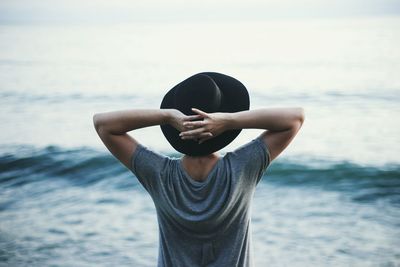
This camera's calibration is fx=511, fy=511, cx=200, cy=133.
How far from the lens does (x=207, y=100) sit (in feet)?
4.91

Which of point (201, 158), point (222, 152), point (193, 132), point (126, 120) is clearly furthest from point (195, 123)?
point (222, 152)

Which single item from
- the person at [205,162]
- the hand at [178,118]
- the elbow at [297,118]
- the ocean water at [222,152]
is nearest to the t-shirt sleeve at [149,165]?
the person at [205,162]

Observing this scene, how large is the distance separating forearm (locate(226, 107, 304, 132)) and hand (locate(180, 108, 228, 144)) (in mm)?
28

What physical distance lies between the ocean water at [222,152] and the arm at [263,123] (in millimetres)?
3440

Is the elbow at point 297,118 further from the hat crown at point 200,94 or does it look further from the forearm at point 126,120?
the forearm at point 126,120

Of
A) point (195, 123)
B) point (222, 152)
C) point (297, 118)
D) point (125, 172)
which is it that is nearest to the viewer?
point (195, 123)

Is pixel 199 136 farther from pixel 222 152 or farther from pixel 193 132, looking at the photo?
pixel 222 152

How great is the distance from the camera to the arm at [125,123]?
153 cm

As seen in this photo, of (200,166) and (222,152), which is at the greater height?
(200,166)

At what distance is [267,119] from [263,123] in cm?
2

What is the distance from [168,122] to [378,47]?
20.6 m

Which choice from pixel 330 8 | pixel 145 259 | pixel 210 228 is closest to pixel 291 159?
pixel 145 259

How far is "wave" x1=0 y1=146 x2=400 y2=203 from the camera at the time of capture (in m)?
7.29

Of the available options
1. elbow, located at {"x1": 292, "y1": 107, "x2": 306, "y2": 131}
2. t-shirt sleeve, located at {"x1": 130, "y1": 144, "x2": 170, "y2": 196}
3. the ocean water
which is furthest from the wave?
t-shirt sleeve, located at {"x1": 130, "y1": 144, "x2": 170, "y2": 196}
